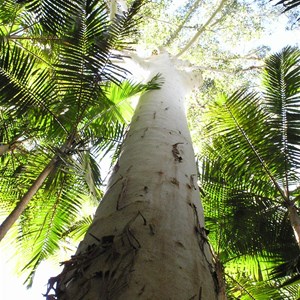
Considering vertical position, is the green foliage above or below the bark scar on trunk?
above

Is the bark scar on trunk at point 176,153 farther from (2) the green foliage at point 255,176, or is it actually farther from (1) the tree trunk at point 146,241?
(2) the green foliage at point 255,176

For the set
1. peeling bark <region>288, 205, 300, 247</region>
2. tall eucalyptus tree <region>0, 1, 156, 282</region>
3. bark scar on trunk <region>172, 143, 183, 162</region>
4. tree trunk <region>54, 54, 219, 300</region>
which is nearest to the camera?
tree trunk <region>54, 54, 219, 300</region>

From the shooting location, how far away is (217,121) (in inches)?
154

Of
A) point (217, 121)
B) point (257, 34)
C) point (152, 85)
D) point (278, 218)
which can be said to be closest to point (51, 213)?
point (152, 85)

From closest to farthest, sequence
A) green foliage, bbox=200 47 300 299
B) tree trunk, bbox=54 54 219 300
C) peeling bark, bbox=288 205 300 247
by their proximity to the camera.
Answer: tree trunk, bbox=54 54 219 300, peeling bark, bbox=288 205 300 247, green foliage, bbox=200 47 300 299

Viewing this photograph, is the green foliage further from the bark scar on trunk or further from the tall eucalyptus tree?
the bark scar on trunk

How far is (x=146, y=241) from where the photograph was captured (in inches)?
48.1

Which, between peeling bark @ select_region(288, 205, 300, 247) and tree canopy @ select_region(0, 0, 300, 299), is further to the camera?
tree canopy @ select_region(0, 0, 300, 299)

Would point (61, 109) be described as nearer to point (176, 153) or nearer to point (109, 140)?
point (109, 140)

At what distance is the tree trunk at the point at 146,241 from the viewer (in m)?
1.04

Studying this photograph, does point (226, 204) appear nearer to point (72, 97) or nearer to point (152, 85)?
point (152, 85)

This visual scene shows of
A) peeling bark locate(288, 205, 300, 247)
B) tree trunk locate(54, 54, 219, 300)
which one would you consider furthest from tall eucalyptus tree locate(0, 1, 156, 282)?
peeling bark locate(288, 205, 300, 247)

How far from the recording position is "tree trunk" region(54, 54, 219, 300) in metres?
1.04

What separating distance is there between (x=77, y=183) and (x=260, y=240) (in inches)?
80.9
